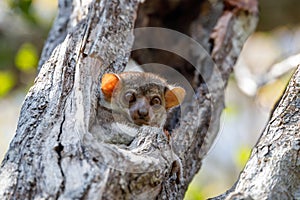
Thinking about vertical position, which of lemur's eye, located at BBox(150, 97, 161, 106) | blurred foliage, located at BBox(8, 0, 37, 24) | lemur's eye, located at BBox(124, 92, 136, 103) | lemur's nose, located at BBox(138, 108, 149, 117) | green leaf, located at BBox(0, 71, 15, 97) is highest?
blurred foliage, located at BBox(8, 0, 37, 24)

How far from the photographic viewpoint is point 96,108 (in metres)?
3.10

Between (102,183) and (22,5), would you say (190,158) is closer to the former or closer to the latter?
(102,183)

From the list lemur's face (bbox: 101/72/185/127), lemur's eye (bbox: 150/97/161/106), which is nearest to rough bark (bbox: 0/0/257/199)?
lemur's face (bbox: 101/72/185/127)

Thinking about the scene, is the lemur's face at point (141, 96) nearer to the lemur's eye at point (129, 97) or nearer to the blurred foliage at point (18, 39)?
the lemur's eye at point (129, 97)

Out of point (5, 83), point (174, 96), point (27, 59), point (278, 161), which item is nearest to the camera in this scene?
point (278, 161)

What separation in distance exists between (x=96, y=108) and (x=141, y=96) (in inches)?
39.2

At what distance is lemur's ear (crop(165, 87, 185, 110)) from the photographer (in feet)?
12.8

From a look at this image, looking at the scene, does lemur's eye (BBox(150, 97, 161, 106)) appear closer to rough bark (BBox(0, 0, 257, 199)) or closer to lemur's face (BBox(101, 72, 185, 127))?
lemur's face (BBox(101, 72, 185, 127))

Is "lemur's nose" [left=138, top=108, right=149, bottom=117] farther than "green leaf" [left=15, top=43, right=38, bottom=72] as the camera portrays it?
No

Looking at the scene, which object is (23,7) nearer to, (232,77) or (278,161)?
(232,77)

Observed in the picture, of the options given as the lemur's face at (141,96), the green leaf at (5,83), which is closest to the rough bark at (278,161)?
the lemur's face at (141,96)

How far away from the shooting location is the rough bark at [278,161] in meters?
2.48

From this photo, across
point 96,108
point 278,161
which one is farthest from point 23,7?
point 278,161

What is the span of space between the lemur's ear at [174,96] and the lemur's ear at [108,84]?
44 centimetres
